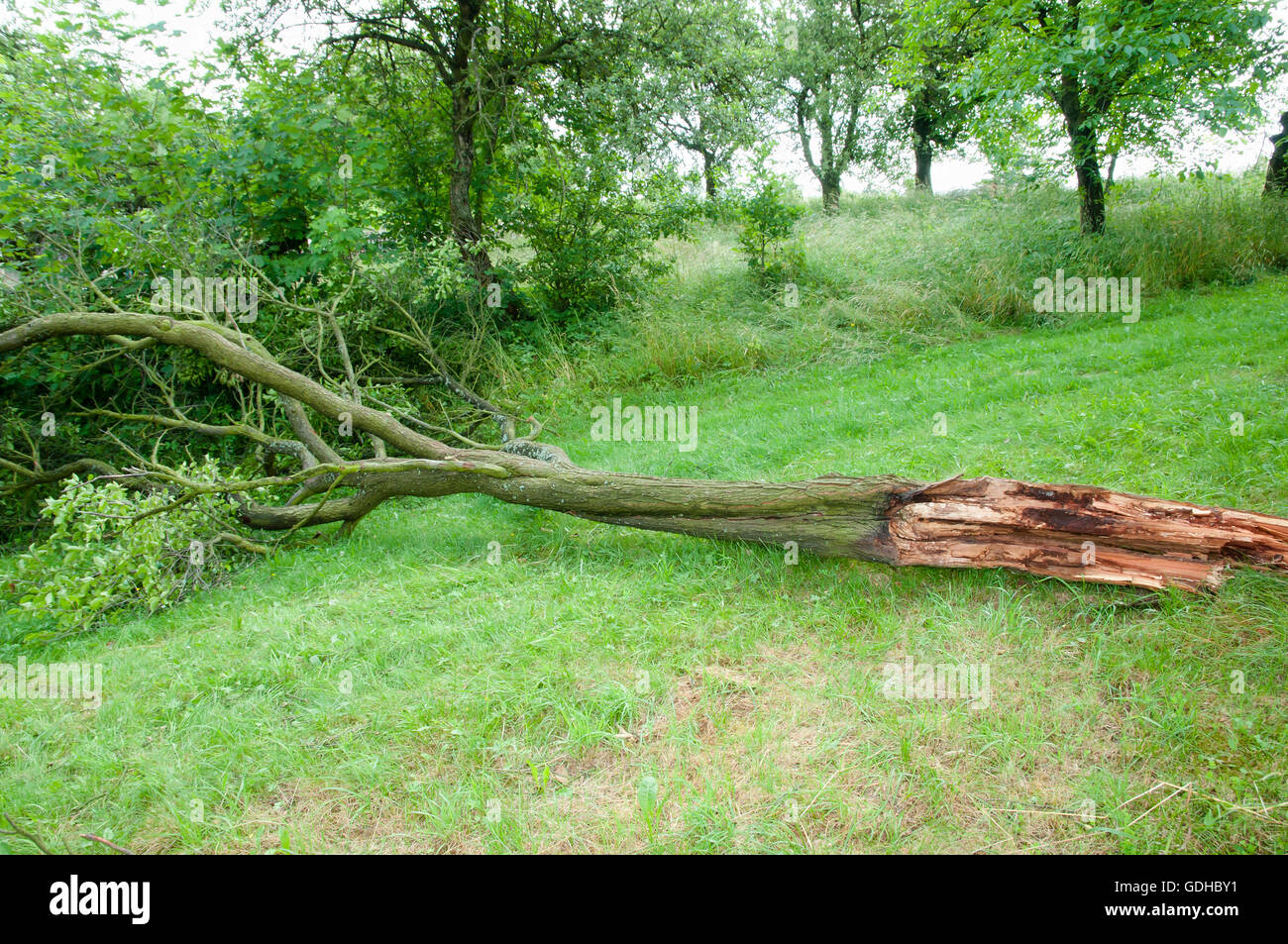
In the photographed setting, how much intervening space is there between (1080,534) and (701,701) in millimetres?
2223

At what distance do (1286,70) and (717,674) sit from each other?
33.9 ft

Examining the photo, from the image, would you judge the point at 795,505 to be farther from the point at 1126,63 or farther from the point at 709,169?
the point at 709,169

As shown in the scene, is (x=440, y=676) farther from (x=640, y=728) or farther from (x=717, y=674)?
(x=717, y=674)

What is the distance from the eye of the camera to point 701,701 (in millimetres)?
3414

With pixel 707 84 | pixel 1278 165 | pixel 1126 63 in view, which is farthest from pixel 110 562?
pixel 1278 165

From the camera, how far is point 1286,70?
27.7ft

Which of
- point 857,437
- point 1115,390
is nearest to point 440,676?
point 857,437

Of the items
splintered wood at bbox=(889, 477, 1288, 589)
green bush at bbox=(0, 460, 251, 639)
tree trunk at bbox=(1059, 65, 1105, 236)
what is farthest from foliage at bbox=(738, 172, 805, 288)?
green bush at bbox=(0, 460, 251, 639)

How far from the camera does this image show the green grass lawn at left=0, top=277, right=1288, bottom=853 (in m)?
2.68

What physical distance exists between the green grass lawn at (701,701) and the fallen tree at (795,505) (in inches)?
7.0

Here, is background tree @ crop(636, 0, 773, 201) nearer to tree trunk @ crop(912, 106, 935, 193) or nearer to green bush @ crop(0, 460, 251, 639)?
green bush @ crop(0, 460, 251, 639)

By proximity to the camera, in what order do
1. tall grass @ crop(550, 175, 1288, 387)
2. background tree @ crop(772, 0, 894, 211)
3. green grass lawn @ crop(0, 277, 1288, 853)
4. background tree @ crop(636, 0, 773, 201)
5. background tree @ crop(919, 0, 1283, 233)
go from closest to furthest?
green grass lawn @ crop(0, 277, 1288, 853) < background tree @ crop(919, 0, 1283, 233) < tall grass @ crop(550, 175, 1288, 387) < background tree @ crop(636, 0, 773, 201) < background tree @ crop(772, 0, 894, 211)

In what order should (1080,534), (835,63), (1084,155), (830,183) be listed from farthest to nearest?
(830,183) → (835,63) → (1084,155) → (1080,534)

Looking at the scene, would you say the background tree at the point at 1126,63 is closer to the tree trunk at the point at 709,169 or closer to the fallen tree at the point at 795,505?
the tree trunk at the point at 709,169
